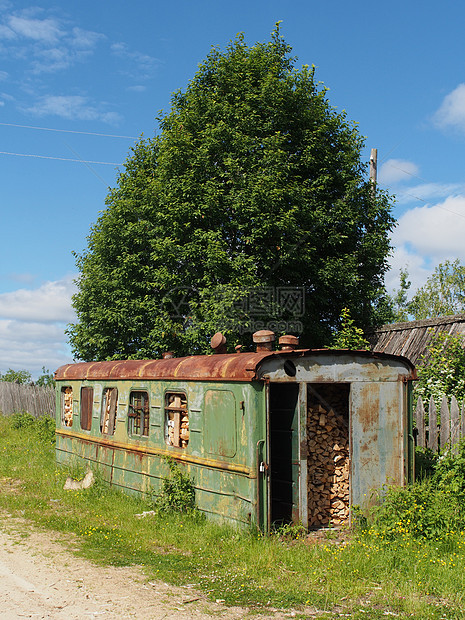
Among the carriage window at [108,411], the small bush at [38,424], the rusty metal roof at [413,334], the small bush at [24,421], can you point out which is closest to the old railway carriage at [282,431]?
the carriage window at [108,411]

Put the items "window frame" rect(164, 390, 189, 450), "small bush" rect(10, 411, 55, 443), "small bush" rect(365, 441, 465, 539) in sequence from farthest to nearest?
Result: "small bush" rect(10, 411, 55, 443)
"window frame" rect(164, 390, 189, 450)
"small bush" rect(365, 441, 465, 539)

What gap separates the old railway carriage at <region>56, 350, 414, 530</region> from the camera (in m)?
8.18

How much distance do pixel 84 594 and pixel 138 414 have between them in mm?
5267

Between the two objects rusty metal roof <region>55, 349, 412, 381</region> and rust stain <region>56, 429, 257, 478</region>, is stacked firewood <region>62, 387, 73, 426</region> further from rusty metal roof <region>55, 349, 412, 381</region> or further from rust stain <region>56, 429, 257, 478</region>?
rusty metal roof <region>55, 349, 412, 381</region>

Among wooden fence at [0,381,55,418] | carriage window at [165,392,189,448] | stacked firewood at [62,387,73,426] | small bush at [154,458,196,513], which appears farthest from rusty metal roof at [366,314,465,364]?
wooden fence at [0,381,55,418]

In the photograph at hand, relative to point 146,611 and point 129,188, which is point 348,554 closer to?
point 146,611

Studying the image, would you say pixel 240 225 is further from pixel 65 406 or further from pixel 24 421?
pixel 24 421

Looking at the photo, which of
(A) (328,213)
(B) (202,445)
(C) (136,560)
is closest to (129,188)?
(A) (328,213)

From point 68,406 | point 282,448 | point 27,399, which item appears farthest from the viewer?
point 27,399

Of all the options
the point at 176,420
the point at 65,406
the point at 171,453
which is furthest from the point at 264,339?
the point at 65,406

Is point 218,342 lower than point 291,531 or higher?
higher

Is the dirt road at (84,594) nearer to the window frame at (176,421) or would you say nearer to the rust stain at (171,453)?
the rust stain at (171,453)

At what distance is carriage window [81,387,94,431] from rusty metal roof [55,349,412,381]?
357 mm

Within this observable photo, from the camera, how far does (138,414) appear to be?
11320mm
